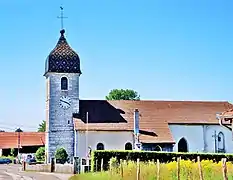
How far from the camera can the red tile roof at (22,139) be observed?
9144 cm

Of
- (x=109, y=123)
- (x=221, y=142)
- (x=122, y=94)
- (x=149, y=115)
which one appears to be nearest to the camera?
(x=109, y=123)

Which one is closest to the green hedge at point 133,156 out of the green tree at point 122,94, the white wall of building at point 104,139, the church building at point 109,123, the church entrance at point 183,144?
the church building at point 109,123

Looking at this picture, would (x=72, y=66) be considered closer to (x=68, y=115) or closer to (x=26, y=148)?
(x=68, y=115)

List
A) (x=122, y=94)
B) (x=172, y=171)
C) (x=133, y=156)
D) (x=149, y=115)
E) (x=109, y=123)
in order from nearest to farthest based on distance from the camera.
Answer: (x=172, y=171) → (x=133, y=156) → (x=109, y=123) → (x=149, y=115) → (x=122, y=94)

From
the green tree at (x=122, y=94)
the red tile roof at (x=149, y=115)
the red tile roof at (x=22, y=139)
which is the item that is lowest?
the red tile roof at (x=22, y=139)

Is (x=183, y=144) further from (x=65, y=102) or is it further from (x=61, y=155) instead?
(x=65, y=102)

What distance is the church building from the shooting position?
196ft

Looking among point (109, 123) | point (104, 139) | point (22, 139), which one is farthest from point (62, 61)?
point (22, 139)

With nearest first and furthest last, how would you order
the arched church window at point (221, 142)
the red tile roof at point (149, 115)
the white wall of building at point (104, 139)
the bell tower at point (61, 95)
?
the white wall of building at point (104, 139) < the red tile roof at point (149, 115) < the bell tower at point (61, 95) < the arched church window at point (221, 142)

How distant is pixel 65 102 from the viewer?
6191 centimetres

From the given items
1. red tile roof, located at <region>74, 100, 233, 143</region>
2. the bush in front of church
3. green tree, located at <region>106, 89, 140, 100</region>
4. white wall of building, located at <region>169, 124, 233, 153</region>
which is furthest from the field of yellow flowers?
green tree, located at <region>106, 89, 140, 100</region>

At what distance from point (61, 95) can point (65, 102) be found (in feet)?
3.36

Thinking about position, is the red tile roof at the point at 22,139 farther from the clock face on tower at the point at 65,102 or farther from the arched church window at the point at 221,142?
the arched church window at the point at 221,142

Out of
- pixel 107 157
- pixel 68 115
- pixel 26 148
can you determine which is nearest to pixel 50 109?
pixel 68 115
